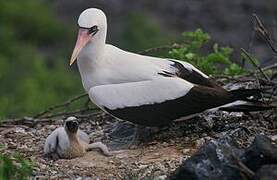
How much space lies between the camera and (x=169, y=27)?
21875mm

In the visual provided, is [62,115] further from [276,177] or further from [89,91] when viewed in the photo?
[276,177]

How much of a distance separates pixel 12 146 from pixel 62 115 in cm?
121

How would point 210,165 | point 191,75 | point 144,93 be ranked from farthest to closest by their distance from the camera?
point 191,75
point 144,93
point 210,165

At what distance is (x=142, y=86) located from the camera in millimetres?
8273

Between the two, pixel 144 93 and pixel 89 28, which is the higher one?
pixel 89 28

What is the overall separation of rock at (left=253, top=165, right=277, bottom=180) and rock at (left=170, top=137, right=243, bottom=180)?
27 cm

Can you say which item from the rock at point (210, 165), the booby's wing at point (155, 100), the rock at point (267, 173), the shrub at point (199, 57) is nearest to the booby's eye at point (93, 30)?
the booby's wing at point (155, 100)

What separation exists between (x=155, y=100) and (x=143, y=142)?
55 cm

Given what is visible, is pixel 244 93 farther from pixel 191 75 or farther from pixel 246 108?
pixel 191 75

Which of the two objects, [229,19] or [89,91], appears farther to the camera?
[229,19]

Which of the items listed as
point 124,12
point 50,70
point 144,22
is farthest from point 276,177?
point 124,12

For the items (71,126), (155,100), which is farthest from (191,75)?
(71,126)

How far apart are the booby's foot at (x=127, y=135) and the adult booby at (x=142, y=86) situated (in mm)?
349

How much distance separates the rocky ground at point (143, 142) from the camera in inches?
310
